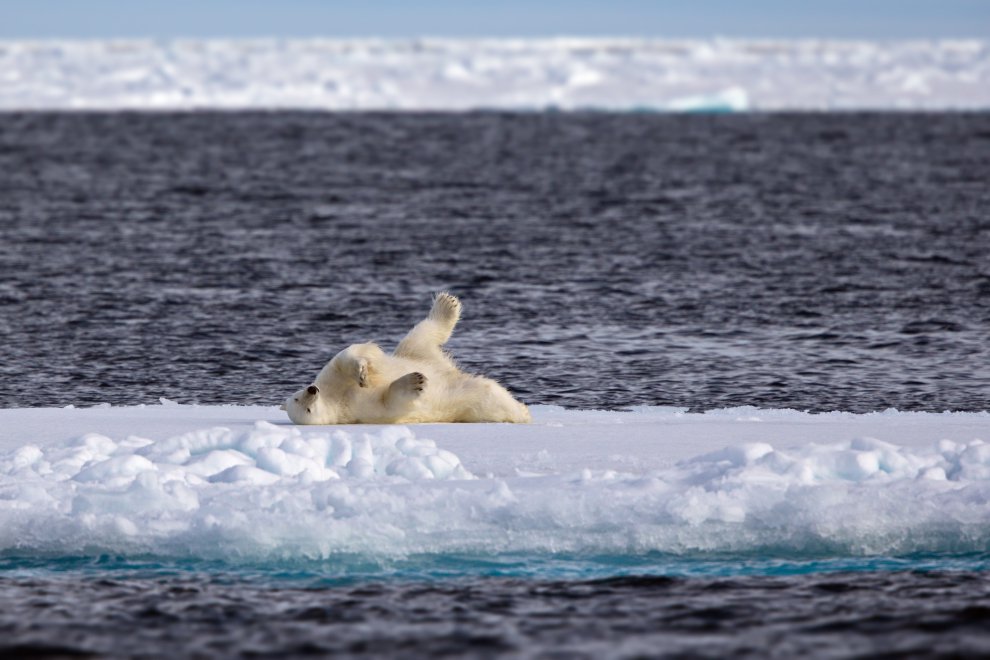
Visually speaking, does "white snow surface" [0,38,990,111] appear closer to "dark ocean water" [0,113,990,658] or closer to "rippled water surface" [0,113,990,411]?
"dark ocean water" [0,113,990,658]

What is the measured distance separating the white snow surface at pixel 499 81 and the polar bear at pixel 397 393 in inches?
1606

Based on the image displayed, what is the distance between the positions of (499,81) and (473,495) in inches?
1993

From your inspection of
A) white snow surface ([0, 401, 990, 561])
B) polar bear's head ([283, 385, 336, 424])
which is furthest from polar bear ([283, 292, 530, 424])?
white snow surface ([0, 401, 990, 561])

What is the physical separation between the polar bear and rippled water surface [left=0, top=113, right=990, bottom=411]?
2.11m

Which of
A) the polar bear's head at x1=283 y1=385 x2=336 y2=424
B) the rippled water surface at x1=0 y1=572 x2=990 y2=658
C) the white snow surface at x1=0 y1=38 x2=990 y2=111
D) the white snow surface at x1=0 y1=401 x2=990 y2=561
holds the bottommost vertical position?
the rippled water surface at x1=0 y1=572 x2=990 y2=658

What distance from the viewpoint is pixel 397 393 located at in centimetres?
805

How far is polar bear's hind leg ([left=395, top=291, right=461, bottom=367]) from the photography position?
848 cm

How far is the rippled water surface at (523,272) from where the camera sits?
11.3 metres

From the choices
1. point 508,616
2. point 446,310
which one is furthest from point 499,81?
point 508,616

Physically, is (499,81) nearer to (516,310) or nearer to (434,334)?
(516,310)

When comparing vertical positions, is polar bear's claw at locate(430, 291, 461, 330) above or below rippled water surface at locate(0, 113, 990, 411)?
below

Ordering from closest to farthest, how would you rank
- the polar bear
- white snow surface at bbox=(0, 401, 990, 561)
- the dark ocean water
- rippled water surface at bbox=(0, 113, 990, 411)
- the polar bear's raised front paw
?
1. the dark ocean water
2. white snow surface at bbox=(0, 401, 990, 561)
3. the polar bear
4. the polar bear's raised front paw
5. rippled water surface at bbox=(0, 113, 990, 411)

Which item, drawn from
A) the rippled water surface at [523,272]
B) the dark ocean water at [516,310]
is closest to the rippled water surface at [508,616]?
the dark ocean water at [516,310]

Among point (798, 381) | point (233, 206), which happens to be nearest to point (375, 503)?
point (798, 381)
